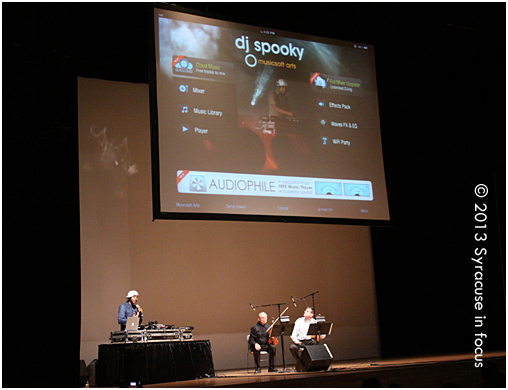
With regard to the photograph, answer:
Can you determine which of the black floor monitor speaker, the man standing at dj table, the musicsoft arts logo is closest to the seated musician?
the black floor monitor speaker

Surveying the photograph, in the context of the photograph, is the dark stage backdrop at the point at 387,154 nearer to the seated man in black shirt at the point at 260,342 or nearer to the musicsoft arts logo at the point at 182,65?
the musicsoft arts logo at the point at 182,65

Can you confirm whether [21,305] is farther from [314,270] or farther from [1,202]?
[314,270]

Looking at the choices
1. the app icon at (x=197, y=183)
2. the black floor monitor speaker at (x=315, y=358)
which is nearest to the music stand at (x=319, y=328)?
the black floor monitor speaker at (x=315, y=358)

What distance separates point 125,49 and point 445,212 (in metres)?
4.94

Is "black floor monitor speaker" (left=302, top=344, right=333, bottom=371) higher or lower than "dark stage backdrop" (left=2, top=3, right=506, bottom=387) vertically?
lower

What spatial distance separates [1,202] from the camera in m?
4.29

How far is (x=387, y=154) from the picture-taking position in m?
6.16

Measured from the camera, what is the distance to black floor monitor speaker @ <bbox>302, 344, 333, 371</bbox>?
5.61 metres

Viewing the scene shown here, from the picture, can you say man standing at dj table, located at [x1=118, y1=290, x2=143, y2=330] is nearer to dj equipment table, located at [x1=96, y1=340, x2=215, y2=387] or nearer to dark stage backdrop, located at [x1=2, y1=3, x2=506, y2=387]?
dj equipment table, located at [x1=96, y1=340, x2=215, y2=387]

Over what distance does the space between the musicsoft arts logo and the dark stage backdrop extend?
0.90m

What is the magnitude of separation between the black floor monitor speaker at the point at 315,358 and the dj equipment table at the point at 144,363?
3.77 feet

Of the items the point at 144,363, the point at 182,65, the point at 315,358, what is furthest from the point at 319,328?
the point at 182,65

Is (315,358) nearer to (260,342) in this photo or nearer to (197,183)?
(260,342)

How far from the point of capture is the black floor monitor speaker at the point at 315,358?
561cm
